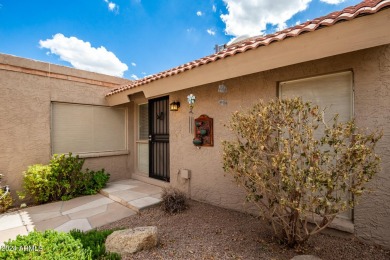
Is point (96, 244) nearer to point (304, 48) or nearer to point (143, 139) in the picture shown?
point (304, 48)

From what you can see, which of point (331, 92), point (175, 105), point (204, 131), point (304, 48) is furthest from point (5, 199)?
point (331, 92)

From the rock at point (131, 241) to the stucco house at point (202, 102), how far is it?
2.44m

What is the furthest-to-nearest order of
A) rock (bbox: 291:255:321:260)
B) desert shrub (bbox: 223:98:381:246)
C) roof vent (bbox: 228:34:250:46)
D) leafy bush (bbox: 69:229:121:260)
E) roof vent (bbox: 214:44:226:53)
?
roof vent (bbox: 214:44:226:53)
roof vent (bbox: 228:34:250:46)
leafy bush (bbox: 69:229:121:260)
rock (bbox: 291:255:321:260)
desert shrub (bbox: 223:98:381:246)

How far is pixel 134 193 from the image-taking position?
6.71 metres

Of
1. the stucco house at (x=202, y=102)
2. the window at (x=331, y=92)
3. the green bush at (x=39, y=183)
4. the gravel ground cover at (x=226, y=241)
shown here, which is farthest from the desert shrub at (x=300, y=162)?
the green bush at (x=39, y=183)

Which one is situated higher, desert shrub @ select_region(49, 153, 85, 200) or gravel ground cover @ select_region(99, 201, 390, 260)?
desert shrub @ select_region(49, 153, 85, 200)

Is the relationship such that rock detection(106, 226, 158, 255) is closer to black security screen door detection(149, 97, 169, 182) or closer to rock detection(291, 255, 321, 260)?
rock detection(291, 255, 321, 260)

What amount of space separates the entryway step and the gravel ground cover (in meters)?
0.72

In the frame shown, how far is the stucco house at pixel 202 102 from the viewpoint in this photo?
316 cm

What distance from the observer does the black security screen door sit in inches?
305

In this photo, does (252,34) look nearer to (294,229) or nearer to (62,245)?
(294,229)

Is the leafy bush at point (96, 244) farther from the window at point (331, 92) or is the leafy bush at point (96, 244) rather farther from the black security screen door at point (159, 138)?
the window at point (331, 92)

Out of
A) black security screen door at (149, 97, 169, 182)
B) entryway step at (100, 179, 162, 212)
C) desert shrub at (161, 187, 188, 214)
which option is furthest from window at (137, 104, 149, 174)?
desert shrub at (161, 187, 188, 214)

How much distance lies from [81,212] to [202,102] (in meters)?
4.73
